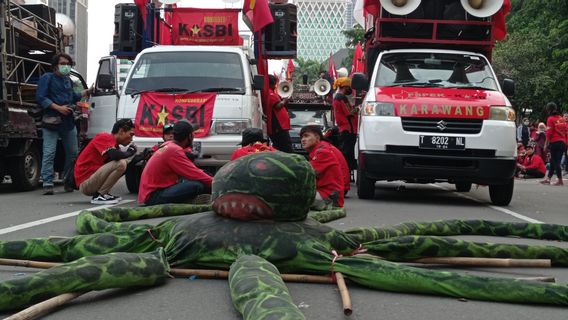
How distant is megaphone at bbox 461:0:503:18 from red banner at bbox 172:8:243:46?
378 centimetres

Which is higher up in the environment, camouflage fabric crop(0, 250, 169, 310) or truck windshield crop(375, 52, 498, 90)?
truck windshield crop(375, 52, 498, 90)

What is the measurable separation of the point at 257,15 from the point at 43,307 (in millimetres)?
10258

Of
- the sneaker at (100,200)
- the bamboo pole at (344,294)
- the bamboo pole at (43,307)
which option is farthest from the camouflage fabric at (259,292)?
the sneaker at (100,200)

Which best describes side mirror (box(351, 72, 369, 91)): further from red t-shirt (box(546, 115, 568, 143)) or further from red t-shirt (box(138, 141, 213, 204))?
→ red t-shirt (box(546, 115, 568, 143))

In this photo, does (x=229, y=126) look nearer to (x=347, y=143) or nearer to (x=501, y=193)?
(x=347, y=143)

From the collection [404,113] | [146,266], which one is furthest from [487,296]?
[404,113]

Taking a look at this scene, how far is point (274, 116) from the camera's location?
13.7 meters

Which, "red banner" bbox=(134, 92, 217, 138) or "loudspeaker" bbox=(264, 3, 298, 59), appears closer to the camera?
"red banner" bbox=(134, 92, 217, 138)

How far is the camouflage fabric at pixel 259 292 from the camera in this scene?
127 inches

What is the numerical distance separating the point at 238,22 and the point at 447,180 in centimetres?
481

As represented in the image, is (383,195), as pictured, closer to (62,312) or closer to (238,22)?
(238,22)

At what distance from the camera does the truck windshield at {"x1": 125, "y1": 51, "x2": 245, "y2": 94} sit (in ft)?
36.5

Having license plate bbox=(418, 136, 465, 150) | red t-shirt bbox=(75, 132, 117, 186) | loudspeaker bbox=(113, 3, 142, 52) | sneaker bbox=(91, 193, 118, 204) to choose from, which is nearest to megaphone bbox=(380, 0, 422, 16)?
license plate bbox=(418, 136, 465, 150)

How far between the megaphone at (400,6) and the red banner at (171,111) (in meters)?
2.94
